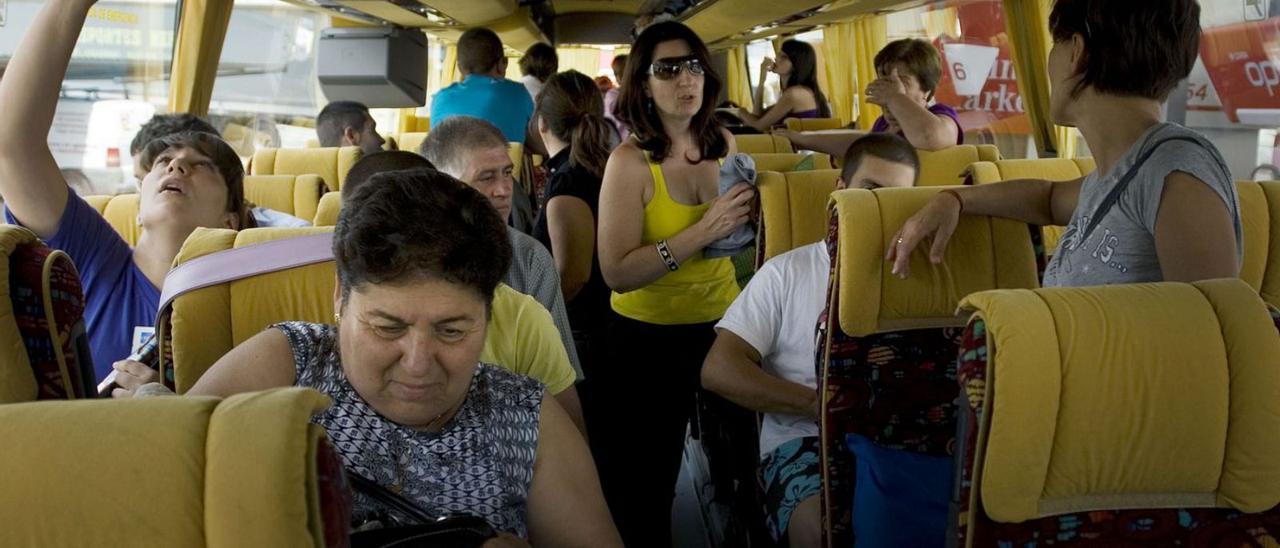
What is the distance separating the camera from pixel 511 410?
174 centimetres

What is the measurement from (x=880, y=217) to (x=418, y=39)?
25.8 ft

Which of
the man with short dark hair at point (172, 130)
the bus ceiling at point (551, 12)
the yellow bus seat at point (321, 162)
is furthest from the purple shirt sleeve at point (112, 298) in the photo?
the bus ceiling at point (551, 12)

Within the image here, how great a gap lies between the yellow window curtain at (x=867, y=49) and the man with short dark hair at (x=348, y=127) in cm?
678

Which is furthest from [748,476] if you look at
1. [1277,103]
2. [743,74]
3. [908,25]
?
[743,74]

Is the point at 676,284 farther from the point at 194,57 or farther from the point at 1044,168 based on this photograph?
the point at 194,57

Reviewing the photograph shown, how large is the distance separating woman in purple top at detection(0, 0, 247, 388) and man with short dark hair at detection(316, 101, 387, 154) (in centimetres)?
363

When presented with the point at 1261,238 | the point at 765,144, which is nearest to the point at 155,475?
the point at 1261,238

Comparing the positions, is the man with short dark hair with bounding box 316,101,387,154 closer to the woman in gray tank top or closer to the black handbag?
the woman in gray tank top

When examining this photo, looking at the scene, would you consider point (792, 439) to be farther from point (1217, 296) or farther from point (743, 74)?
point (743, 74)

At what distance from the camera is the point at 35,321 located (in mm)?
1636

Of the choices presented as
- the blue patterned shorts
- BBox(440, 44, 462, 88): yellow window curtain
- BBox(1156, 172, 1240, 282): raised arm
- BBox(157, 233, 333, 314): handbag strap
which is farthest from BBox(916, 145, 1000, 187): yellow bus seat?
BBox(440, 44, 462, 88): yellow window curtain

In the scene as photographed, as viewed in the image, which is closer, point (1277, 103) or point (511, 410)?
point (511, 410)

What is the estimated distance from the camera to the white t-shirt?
2.67 m

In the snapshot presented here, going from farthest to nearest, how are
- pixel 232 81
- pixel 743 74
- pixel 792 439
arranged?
pixel 743 74
pixel 232 81
pixel 792 439
